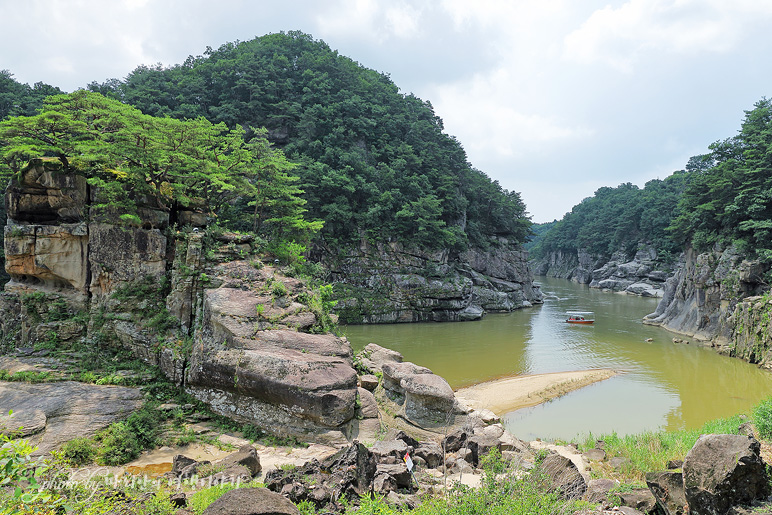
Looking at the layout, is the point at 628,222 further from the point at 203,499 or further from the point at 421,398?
the point at 203,499

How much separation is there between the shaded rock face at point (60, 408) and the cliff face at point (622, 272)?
5379 centimetres

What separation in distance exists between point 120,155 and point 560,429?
18963mm

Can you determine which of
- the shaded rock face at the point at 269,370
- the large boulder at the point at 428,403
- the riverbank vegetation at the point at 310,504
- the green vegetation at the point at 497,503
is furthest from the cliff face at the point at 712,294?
the shaded rock face at the point at 269,370

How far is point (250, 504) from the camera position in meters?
4.87

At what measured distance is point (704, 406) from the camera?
52.3 ft

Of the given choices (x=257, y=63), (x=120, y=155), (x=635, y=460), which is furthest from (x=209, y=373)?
(x=257, y=63)

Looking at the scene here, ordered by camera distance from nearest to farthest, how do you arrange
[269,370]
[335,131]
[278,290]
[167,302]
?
[269,370], [278,290], [167,302], [335,131]

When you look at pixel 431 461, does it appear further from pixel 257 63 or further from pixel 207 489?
pixel 257 63

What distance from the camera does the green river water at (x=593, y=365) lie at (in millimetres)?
14672

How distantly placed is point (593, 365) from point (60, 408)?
23.8 m

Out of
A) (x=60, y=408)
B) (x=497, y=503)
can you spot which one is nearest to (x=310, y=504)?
(x=497, y=503)

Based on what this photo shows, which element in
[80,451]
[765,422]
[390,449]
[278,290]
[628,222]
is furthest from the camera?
[628,222]

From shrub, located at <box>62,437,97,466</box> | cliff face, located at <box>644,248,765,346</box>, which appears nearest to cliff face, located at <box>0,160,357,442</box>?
shrub, located at <box>62,437,97,466</box>

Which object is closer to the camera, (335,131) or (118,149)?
(118,149)
